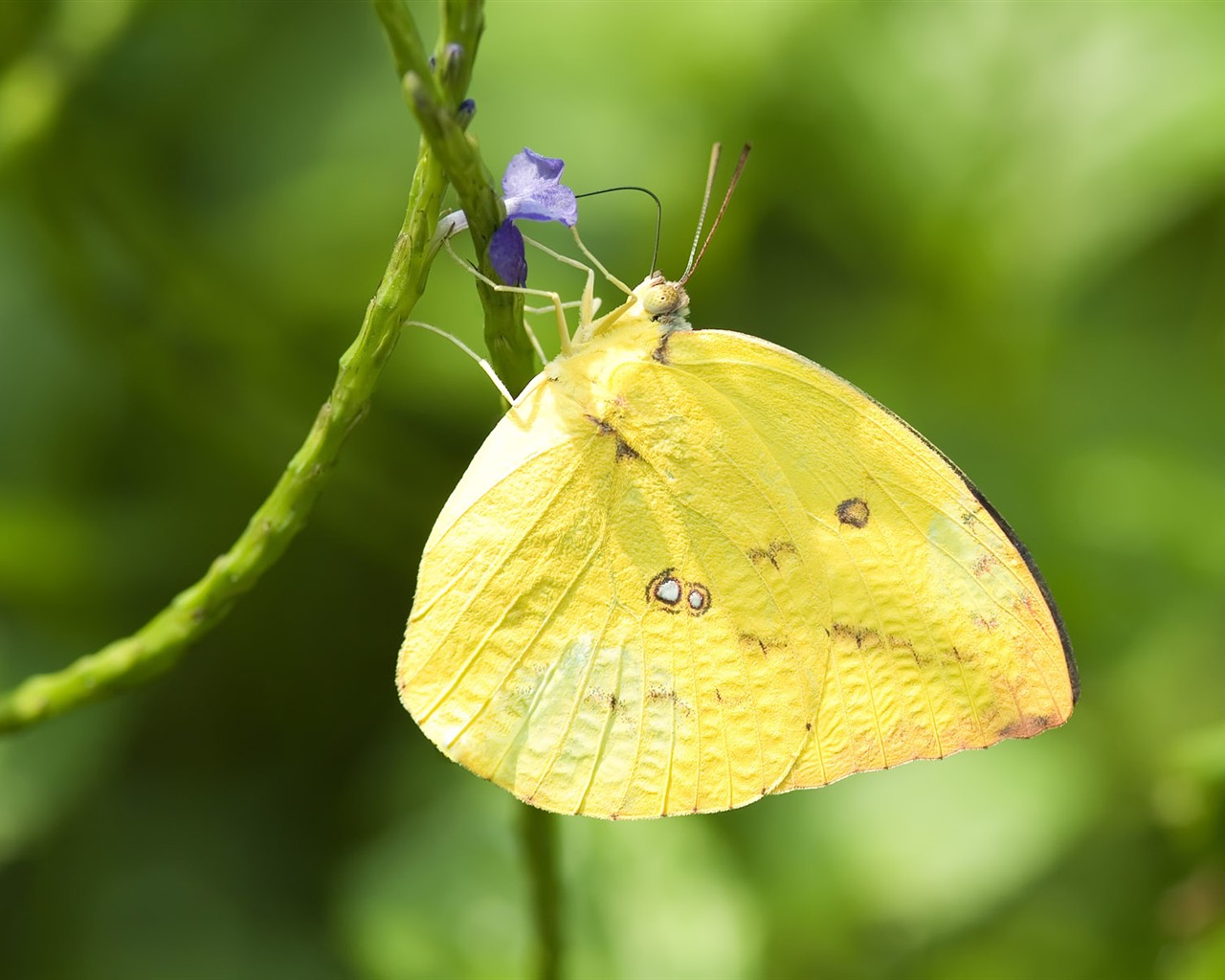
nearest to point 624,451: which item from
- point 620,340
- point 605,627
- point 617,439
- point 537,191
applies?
point 617,439

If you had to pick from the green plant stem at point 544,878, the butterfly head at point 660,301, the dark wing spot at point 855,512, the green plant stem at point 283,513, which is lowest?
the green plant stem at point 544,878

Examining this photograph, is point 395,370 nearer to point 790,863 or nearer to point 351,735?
point 351,735

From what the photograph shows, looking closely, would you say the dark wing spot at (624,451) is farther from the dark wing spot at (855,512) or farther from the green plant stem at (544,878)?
the green plant stem at (544,878)

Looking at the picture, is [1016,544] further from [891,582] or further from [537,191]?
[537,191]

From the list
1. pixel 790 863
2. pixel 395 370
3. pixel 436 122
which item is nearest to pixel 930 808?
pixel 790 863

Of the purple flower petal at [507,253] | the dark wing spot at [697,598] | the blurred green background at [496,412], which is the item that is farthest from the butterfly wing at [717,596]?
the blurred green background at [496,412]

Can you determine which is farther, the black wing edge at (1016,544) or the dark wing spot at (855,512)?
the dark wing spot at (855,512)
